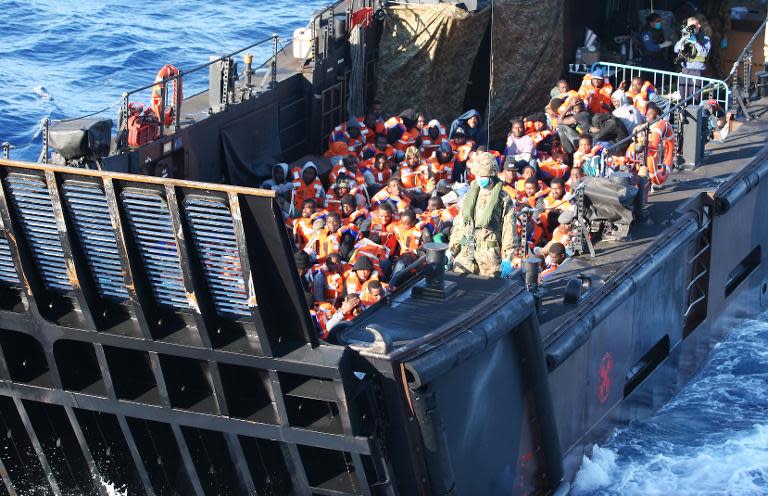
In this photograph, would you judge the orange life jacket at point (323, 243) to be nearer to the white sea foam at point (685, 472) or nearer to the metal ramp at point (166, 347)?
the white sea foam at point (685, 472)

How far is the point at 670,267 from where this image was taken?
11273 millimetres

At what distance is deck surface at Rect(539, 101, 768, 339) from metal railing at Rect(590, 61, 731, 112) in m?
1.36

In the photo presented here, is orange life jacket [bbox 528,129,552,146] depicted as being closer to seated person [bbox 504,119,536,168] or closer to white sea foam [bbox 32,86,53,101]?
seated person [bbox 504,119,536,168]

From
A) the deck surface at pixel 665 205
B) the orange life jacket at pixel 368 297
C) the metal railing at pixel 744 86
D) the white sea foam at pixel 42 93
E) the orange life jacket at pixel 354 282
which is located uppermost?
the metal railing at pixel 744 86

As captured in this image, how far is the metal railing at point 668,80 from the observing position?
1645 centimetres

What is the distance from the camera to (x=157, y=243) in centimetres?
767

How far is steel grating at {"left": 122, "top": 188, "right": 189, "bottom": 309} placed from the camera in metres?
7.50

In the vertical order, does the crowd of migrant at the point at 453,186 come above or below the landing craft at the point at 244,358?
below

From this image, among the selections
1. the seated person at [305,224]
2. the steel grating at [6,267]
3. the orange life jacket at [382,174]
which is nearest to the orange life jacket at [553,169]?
the orange life jacket at [382,174]

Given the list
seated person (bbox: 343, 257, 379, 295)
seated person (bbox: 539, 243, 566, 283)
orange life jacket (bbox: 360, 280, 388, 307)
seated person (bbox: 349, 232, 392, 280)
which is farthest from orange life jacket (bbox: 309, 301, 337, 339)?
seated person (bbox: 539, 243, 566, 283)

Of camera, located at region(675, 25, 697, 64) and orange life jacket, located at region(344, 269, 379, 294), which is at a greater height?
camera, located at region(675, 25, 697, 64)

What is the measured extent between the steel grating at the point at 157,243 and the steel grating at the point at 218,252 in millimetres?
173

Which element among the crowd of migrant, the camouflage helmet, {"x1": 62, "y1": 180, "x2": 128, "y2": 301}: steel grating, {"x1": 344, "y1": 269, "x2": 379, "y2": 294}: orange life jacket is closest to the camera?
{"x1": 62, "y1": 180, "x2": 128, "y2": 301}: steel grating

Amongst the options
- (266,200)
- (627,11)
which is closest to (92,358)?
(266,200)
